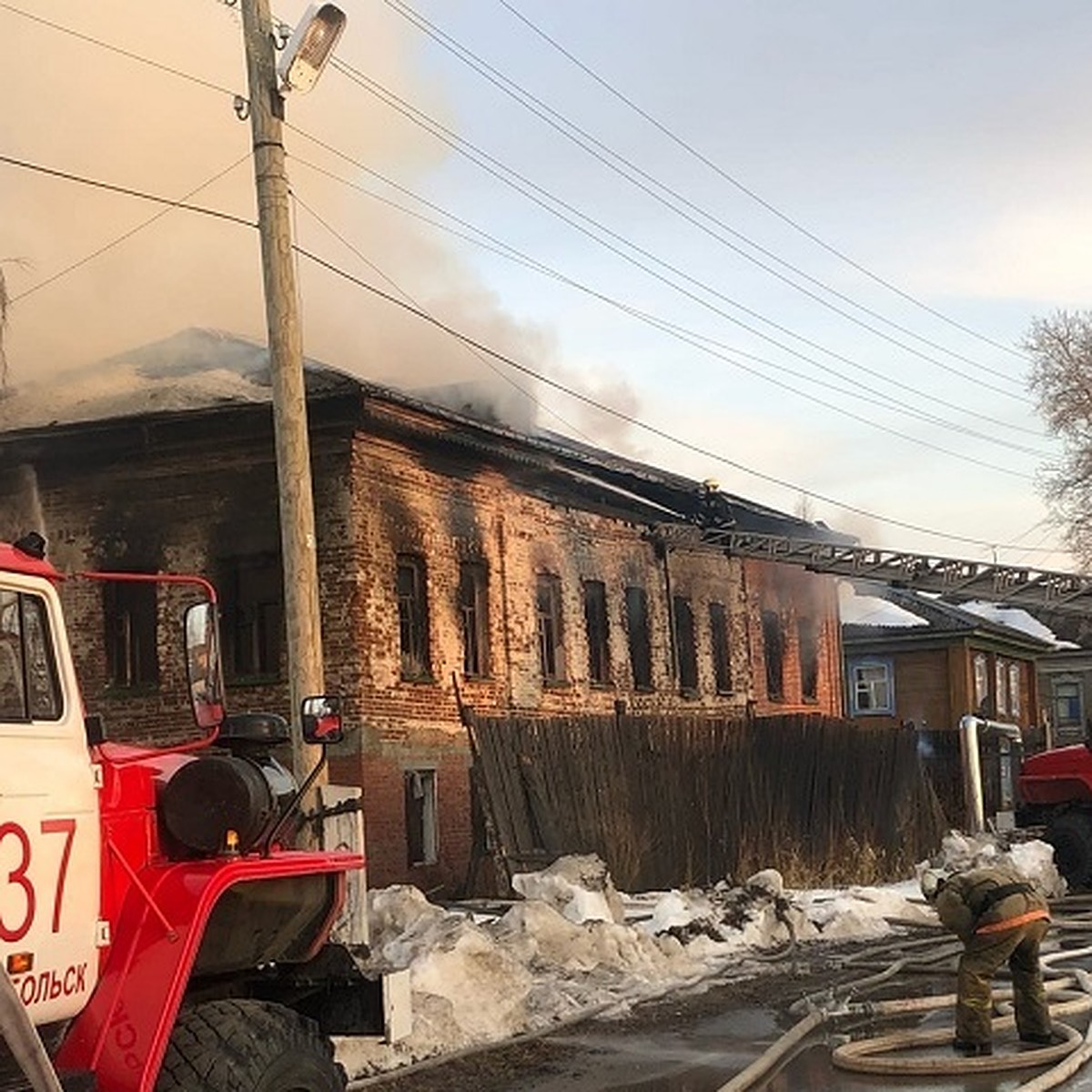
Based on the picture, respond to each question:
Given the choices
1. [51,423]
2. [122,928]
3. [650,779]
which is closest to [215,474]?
[51,423]

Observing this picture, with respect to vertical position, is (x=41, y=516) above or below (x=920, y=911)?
above

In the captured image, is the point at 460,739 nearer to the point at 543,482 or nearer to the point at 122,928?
the point at 543,482

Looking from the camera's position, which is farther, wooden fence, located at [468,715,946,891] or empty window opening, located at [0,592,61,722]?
wooden fence, located at [468,715,946,891]

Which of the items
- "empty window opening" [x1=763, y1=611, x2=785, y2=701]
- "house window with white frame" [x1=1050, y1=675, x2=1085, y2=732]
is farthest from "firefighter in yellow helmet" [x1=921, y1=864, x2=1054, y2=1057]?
"house window with white frame" [x1=1050, y1=675, x2=1085, y2=732]

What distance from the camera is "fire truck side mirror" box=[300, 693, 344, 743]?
5.33 meters

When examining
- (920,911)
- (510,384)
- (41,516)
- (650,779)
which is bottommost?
(920,911)

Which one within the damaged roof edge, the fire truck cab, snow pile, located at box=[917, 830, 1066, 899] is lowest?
snow pile, located at box=[917, 830, 1066, 899]

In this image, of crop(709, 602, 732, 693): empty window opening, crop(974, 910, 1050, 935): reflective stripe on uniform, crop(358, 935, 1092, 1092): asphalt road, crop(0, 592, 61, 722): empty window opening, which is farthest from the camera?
crop(709, 602, 732, 693): empty window opening

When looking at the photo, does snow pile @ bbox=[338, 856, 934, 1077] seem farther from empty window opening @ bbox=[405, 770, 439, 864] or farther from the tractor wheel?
empty window opening @ bbox=[405, 770, 439, 864]

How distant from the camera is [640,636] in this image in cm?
2477

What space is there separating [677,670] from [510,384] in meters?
6.05

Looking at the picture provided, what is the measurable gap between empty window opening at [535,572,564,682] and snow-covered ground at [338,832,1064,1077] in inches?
199

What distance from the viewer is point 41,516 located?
1889 cm

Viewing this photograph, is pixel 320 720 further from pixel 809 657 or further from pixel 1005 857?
pixel 809 657
